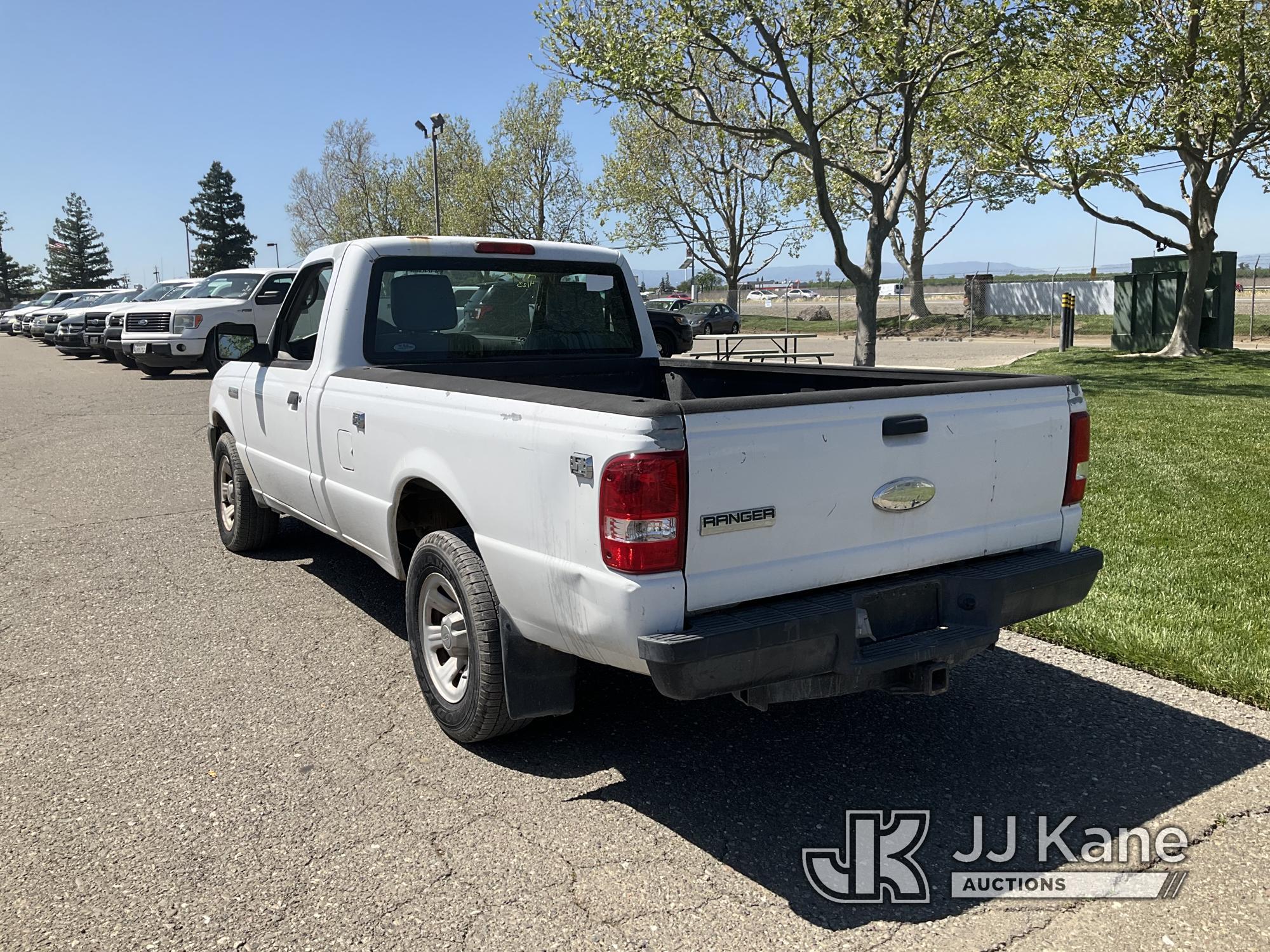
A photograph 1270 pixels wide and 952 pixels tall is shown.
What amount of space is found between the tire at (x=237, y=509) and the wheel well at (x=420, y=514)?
7.96 feet

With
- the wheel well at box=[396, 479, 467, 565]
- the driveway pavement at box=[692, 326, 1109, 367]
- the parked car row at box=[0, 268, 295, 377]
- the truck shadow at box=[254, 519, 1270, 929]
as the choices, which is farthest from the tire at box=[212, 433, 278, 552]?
the driveway pavement at box=[692, 326, 1109, 367]

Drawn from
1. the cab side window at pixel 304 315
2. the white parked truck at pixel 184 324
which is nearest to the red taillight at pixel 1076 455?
the cab side window at pixel 304 315

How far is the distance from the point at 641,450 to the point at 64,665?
11.4ft

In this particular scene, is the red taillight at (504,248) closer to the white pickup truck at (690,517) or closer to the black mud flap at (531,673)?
the white pickup truck at (690,517)

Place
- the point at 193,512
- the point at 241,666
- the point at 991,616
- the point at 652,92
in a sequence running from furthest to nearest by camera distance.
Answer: the point at 652,92
the point at 193,512
the point at 241,666
the point at 991,616

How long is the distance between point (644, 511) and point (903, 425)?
39.0 inches

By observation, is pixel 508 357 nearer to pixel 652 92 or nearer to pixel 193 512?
pixel 193 512

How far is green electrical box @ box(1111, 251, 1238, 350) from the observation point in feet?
74.4

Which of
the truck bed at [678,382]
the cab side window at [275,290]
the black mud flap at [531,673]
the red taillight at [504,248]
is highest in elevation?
the cab side window at [275,290]

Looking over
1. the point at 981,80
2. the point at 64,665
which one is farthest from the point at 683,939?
the point at 981,80

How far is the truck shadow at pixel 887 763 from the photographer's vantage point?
338 cm

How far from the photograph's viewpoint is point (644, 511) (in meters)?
3.02

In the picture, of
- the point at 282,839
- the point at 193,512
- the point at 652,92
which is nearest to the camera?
the point at 282,839

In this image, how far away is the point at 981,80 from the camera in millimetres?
18125
